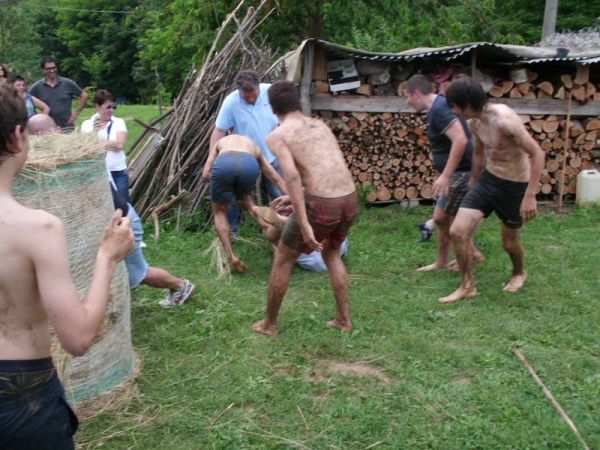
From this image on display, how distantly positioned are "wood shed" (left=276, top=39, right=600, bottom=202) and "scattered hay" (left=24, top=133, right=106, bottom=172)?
4729mm

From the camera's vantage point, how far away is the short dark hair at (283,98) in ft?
14.4

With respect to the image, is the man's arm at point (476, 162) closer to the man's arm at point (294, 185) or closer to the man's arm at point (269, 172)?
the man's arm at point (269, 172)

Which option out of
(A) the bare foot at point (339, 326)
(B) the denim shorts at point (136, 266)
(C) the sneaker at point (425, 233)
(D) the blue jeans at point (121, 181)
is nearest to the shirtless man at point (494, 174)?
(A) the bare foot at point (339, 326)

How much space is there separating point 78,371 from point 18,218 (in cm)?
206

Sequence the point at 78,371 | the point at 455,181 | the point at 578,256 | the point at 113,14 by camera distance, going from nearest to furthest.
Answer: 1. the point at 78,371
2. the point at 455,181
3. the point at 578,256
4. the point at 113,14

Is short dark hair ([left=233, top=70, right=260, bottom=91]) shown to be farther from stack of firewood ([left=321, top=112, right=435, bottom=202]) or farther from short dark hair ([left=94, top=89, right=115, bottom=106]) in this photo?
stack of firewood ([left=321, top=112, right=435, bottom=202])

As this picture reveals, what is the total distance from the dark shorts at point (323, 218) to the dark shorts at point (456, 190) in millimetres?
1662

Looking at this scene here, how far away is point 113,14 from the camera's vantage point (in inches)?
1500

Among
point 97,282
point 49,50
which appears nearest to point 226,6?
point 97,282

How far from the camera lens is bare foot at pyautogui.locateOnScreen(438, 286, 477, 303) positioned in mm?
5305

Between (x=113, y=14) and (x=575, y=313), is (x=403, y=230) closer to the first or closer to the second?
(x=575, y=313)

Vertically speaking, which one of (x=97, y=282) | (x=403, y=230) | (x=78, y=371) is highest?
(x=97, y=282)

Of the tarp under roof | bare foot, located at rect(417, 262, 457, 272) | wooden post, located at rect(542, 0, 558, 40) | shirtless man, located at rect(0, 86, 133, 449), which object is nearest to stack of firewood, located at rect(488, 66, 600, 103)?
the tarp under roof

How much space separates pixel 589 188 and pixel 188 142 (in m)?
5.22
